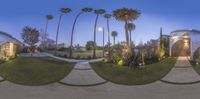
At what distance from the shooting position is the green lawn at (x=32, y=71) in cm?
280

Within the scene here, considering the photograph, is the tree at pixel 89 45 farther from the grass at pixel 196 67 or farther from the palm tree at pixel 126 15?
the grass at pixel 196 67

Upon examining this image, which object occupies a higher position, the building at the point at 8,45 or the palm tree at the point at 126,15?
the palm tree at the point at 126,15

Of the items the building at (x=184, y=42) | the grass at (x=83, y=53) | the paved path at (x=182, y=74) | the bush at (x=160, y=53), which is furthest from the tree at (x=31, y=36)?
the paved path at (x=182, y=74)


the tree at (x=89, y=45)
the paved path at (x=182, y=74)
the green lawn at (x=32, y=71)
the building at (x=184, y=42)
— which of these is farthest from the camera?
the green lawn at (x=32, y=71)

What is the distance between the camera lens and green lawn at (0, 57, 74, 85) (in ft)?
9.20

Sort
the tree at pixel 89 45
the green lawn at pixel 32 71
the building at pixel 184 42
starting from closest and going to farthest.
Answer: the building at pixel 184 42, the tree at pixel 89 45, the green lawn at pixel 32 71

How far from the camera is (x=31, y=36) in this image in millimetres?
2609

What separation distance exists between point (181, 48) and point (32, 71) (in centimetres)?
167

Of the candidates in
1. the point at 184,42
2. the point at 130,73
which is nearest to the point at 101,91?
the point at 130,73

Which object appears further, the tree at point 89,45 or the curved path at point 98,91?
the curved path at point 98,91

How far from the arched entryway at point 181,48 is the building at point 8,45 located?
157 cm

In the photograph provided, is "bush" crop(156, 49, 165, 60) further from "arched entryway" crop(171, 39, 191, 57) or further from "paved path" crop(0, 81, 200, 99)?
"paved path" crop(0, 81, 200, 99)

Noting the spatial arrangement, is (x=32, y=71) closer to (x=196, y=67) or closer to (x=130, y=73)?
(x=130, y=73)

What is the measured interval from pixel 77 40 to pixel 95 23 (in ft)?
0.89
